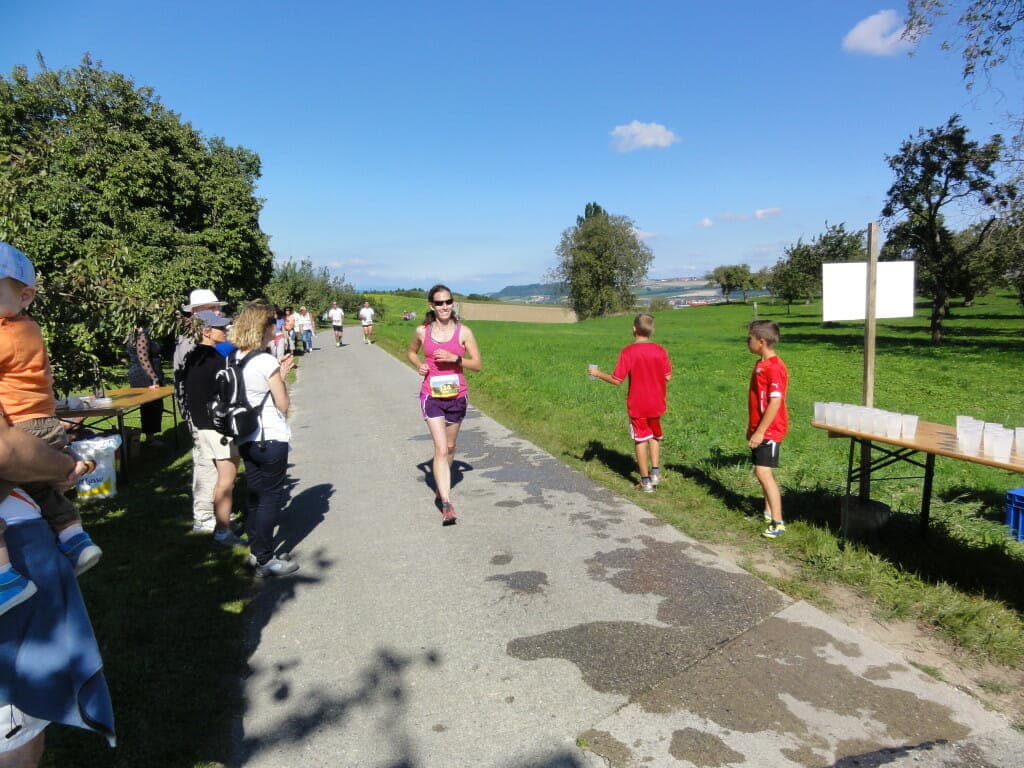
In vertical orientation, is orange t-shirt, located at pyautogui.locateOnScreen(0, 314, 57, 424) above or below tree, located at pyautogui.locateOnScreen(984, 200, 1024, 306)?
below

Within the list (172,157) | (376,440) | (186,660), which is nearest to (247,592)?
(186,660)

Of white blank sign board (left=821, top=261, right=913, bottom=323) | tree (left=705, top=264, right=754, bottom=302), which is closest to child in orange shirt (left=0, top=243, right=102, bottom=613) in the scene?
white blank sign board (left=821, top=261, right=913, bottom=323)

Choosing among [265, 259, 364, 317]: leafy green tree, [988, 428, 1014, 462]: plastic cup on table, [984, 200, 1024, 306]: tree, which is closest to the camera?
[988, 428, 1014, 462]: plastic cup on table

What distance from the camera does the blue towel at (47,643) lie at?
69.6 inches

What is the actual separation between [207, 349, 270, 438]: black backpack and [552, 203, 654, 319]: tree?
7398 cm

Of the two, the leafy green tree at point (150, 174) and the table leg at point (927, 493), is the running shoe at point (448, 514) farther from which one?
the leafy green tree at point (150, 174)

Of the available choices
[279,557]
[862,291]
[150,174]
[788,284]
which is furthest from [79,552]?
[788,284]

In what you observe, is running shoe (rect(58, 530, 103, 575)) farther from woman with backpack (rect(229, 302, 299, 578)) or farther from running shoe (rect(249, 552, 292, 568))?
running shoe (rect(249, 552, 292, 568))

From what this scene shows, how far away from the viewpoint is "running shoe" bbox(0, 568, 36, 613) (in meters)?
1.66

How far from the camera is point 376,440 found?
9.20 metres

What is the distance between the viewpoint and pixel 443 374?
549cm

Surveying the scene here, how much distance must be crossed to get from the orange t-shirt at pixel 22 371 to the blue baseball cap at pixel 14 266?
0.42 ft

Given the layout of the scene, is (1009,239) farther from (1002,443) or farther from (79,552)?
(79,552)

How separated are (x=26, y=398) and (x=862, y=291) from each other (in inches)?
210
